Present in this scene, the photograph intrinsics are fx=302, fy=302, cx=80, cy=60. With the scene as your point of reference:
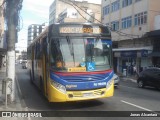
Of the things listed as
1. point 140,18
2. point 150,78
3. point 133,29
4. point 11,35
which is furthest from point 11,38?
point 133,29

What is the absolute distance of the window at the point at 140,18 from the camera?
37.3 meters

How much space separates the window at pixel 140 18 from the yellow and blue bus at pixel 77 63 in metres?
26.4

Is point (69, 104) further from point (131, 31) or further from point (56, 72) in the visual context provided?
point (131, 31)

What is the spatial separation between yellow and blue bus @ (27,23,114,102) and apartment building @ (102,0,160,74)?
22.5m

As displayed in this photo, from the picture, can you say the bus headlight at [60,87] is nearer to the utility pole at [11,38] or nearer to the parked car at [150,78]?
the utility pole at [11,38]

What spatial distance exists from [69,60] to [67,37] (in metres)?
0.95

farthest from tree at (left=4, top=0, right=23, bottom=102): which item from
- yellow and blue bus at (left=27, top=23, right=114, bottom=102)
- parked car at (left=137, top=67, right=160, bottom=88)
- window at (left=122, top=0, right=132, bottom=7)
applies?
window at (left=122, top=0, right=132, bottom=7)

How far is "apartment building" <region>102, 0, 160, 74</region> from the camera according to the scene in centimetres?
3606

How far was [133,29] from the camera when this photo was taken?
131 feet

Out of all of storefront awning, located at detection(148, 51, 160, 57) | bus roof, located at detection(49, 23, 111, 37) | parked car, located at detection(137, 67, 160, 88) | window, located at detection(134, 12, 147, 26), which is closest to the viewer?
bus roof, located at detection(49, 23, 111, 37)

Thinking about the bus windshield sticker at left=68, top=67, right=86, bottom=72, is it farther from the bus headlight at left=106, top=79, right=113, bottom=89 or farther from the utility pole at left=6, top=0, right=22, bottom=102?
the utility pole at left=6, top=0, right=22, bottom=102

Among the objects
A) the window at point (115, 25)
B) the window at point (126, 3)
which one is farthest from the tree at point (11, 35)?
the window at point (115, 25)

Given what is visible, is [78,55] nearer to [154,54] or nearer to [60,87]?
[60,87]

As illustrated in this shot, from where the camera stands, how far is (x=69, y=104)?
12.7 metres
